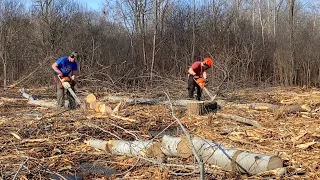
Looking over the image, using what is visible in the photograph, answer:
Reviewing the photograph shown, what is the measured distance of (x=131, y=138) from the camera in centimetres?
674

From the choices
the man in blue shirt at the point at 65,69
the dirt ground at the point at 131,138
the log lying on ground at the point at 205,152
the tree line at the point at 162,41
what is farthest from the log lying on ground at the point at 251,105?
the tree line at the point at 162,41

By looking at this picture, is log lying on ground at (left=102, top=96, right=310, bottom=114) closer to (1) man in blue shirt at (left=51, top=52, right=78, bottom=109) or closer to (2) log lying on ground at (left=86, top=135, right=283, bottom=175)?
(1) man in blue shirt at (left=51, top=52, right=78, bottom=109)

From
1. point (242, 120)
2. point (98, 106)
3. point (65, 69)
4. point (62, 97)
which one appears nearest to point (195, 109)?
point (242, 120)

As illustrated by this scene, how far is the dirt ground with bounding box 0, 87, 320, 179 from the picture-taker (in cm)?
473

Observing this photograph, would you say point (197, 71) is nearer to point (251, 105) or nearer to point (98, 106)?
point (251, 105)

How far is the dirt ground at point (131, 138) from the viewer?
15.5 feet

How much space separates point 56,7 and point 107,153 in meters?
17.9

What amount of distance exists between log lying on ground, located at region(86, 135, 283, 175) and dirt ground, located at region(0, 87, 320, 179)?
91 mm

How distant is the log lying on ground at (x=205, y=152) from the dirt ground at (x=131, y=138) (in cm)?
9

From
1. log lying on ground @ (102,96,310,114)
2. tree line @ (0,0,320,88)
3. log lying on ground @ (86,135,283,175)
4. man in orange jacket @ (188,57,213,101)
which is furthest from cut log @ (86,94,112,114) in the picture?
tree line @ (0,0,320,88)

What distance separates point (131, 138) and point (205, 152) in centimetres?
212

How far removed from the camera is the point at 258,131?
6730 millimetres

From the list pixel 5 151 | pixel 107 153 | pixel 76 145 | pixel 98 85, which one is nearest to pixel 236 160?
pixel 107 153

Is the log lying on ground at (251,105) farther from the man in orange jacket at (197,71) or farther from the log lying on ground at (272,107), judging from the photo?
the man in orange jacket at (197,71)
